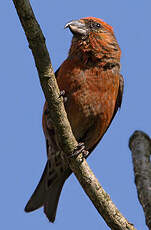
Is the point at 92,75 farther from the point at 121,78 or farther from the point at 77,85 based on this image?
the point at 121,78

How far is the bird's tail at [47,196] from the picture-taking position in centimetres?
602

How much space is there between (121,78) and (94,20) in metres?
0.96

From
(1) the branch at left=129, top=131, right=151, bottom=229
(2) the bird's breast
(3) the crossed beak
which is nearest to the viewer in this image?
(1) the branch at left=129, top=131, right=151, bottom=229

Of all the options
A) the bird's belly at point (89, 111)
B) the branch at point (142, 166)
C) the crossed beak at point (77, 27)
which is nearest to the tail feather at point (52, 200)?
the bird's belly at point (89, 111)

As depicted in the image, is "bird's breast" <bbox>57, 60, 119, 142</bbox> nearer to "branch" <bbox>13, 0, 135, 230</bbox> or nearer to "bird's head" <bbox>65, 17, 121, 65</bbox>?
"bird's head" <bbox>65, 17, 121, 65</bbox>

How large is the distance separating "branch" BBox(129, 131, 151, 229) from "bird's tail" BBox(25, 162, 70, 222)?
132 centimetres

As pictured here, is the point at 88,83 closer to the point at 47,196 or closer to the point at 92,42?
the point at 92,42

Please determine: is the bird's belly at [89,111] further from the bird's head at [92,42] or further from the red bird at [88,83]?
the bird's head at [92,42]

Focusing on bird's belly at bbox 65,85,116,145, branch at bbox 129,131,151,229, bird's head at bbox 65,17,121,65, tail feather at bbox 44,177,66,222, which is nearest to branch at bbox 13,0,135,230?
branch at bbox 129,131,151,229

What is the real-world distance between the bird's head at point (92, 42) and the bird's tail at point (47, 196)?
1974 millimetres

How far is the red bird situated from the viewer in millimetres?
5242

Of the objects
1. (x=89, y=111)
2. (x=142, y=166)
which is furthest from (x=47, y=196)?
(x=142, y=166)

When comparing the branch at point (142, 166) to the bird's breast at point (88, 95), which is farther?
A: the bird's breast at point (88, 95)

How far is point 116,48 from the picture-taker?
5.80m
